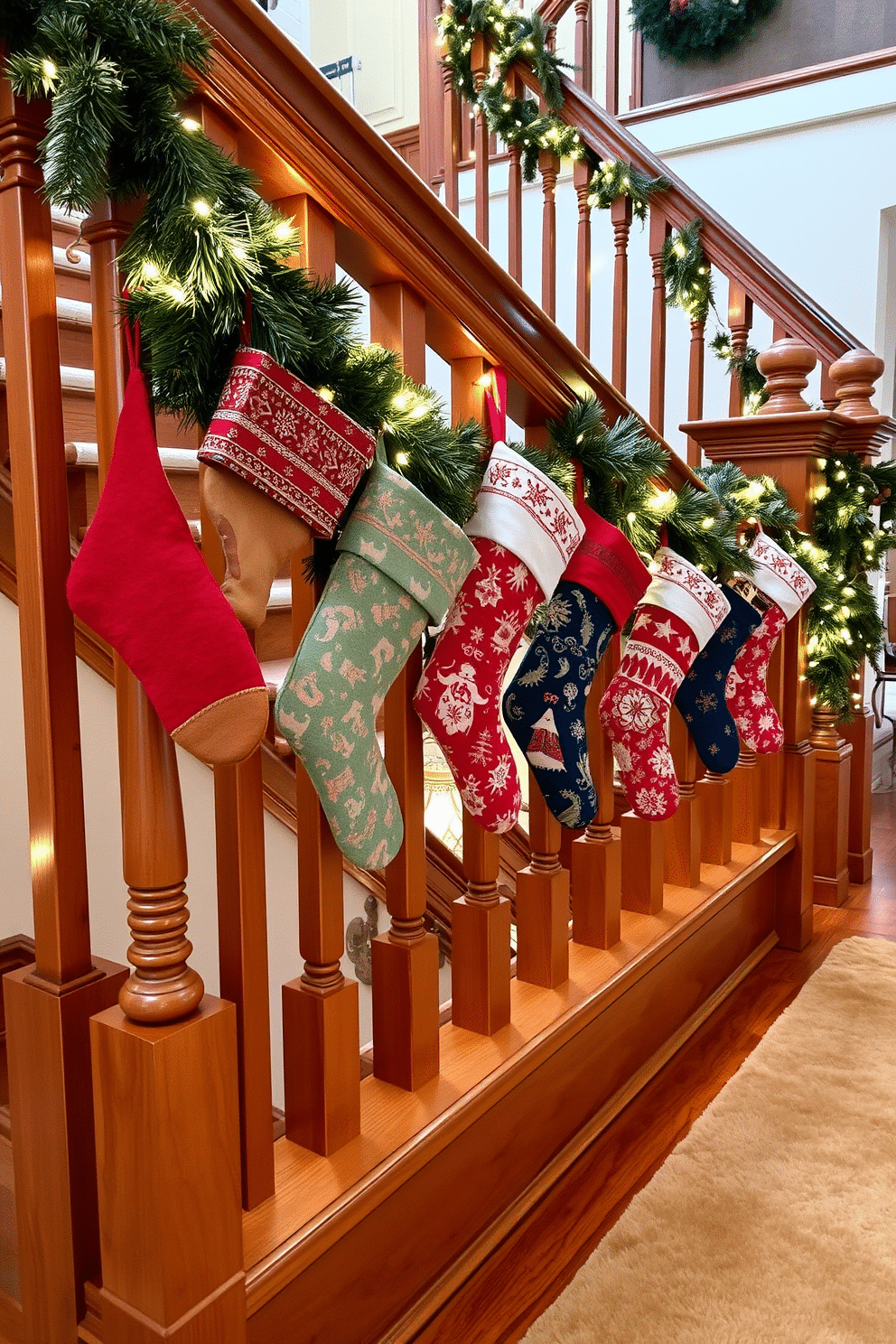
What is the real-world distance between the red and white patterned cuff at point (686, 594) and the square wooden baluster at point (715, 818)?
1.28ft

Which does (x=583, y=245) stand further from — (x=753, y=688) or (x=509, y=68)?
(x=753, y=688)

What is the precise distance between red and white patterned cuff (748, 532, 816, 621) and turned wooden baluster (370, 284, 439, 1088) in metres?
1.00

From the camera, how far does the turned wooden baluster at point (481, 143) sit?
9.64ft

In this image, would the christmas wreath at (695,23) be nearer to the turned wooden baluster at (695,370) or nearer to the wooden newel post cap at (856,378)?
the turned wooden baluster at (695,370)

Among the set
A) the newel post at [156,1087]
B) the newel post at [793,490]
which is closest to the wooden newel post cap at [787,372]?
the newel post at [793,490]

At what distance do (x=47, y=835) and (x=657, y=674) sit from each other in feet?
3.25

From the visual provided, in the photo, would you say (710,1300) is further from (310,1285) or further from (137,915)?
(137,915)

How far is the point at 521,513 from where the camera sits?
119cm

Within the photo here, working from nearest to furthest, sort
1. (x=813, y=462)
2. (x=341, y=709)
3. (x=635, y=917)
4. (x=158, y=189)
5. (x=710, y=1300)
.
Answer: (x=158, y=189)
(x=341, y=709)
(x=710, y=1300)
(x=635, y=917)
(x=813, y=462)

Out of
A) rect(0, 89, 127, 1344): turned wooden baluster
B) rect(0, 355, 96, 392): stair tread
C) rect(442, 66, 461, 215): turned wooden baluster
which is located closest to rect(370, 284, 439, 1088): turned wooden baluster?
rect(0, 89, 127, 1344): turned wooden baluster

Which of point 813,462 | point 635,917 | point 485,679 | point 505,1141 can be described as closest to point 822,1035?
point 635,917

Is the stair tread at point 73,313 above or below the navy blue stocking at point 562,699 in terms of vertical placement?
above

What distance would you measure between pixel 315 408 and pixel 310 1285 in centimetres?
82

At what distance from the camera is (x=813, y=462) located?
220cm
